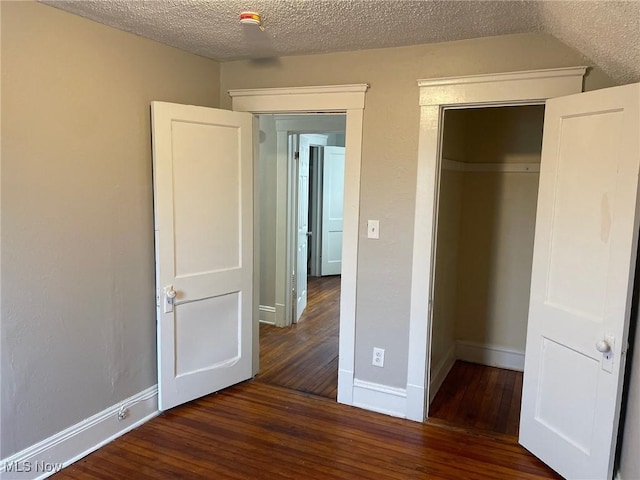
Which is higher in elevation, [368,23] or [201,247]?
[368,23]

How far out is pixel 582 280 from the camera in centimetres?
230

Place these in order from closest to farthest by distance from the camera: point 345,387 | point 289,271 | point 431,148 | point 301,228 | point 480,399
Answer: point 431,148
point 345,387
point 480,399
point 289,271
point 301,228

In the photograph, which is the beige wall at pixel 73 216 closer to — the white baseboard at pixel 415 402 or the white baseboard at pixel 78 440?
the white baseboard at pixel 78 440

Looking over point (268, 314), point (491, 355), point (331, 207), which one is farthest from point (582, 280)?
point (331, 207)

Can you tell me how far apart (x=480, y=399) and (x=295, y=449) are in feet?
4.74

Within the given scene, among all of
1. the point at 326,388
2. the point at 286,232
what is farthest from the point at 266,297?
the point at 326,388

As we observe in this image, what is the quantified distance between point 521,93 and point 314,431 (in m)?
2.28

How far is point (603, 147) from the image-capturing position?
86.0 inches

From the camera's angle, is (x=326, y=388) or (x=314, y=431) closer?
(x=314, y=431)

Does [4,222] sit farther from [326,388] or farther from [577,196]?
[577,196]

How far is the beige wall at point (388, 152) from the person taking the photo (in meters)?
2.78

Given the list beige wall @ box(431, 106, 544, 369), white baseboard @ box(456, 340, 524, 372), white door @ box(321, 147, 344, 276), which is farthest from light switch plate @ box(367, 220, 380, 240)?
white door @ box(321, 147, 344, 276)

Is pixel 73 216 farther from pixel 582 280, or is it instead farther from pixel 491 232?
pixel 491 232

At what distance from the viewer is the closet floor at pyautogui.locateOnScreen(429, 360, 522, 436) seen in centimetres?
306
